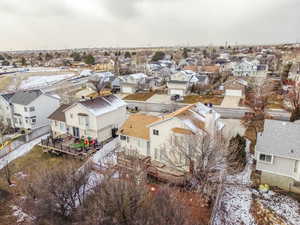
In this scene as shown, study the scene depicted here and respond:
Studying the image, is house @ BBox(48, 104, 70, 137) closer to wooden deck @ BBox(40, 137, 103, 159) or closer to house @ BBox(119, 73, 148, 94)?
wooden deck @ BBox(40, 137, 103, 159)

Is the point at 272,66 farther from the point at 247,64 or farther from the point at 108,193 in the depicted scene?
the point at 108,193

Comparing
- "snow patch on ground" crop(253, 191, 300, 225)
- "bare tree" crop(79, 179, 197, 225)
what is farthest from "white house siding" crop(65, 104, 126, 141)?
"snow patch on ground" crop(253, 191, 300, 225)

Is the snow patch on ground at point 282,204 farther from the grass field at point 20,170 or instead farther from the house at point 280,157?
the grass field at point 20,170

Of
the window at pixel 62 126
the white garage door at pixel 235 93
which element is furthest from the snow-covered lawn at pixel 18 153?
the white garage door at pixel 235 93

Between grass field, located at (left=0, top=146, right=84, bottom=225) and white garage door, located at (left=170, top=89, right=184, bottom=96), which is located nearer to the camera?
grass field, located at (left=0, top=146, right=84, bottom=225)

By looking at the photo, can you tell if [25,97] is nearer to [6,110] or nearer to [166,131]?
[6,110]

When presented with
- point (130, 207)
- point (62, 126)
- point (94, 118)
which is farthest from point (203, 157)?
point (62, 126)
